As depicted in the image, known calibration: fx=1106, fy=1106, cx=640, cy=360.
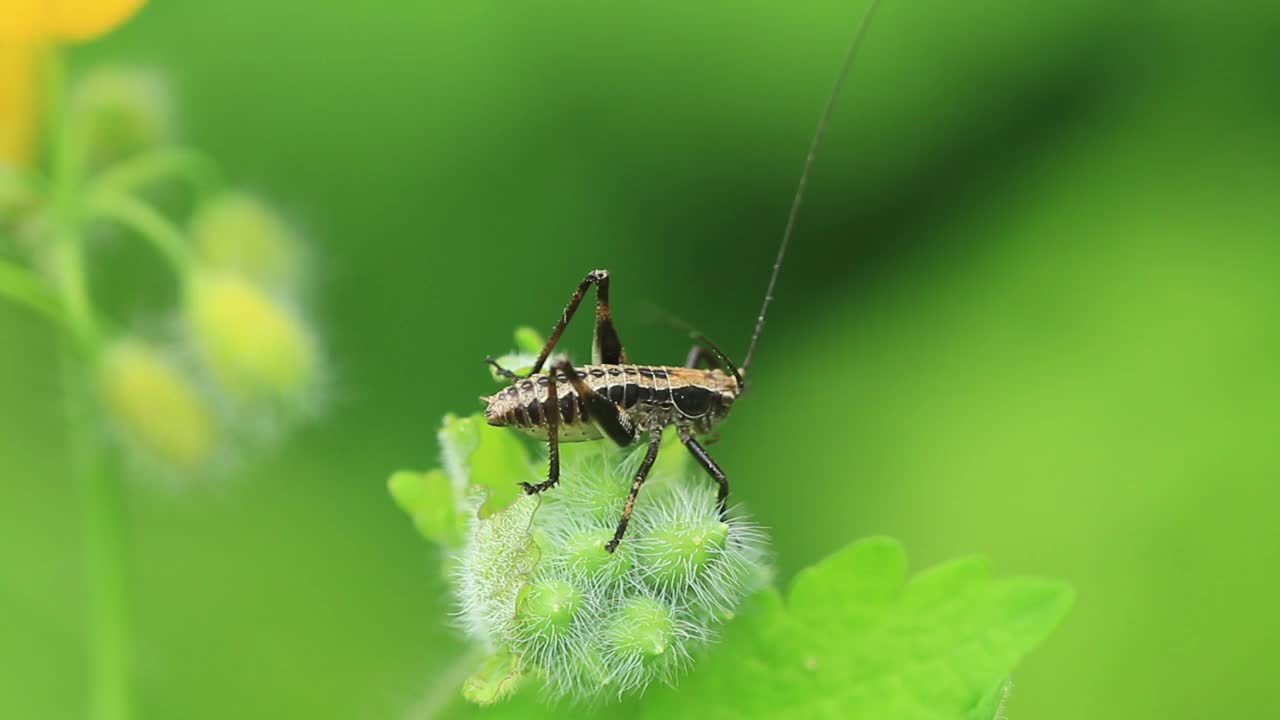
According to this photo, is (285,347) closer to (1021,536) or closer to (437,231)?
(437,231)

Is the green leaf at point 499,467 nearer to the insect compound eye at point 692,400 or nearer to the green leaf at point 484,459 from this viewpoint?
the green leaf at point 484,459

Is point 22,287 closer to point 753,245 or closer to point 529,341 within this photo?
point 529,341

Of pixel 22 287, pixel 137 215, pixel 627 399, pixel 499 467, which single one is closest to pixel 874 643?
pixel 499 467

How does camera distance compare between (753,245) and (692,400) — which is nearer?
(692,400)

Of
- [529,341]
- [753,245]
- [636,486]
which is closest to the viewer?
[636,486]

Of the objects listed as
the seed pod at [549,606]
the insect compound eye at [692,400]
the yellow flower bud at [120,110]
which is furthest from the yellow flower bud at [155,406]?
the seed pod at [549,606]

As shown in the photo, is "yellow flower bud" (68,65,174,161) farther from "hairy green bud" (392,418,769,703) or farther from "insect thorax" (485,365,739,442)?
"hairy green bud" (392,418,769,703)

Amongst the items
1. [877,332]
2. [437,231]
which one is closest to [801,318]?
[877,332]
